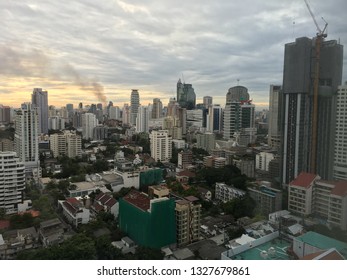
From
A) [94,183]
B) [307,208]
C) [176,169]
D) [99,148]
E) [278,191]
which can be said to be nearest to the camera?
[307,208]

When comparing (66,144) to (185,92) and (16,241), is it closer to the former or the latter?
(185,92)

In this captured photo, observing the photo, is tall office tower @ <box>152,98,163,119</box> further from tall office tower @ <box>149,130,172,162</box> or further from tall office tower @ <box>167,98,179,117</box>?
tall office tower @ <box>149,130,172,162</box>

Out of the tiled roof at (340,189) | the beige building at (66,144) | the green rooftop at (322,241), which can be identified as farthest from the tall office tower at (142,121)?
the green rooftop at (322,241)

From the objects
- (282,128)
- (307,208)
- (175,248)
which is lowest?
(175,248)

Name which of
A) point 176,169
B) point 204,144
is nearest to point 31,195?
point 176,169

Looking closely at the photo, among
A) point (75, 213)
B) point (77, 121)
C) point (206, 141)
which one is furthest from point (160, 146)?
point (75, 213)

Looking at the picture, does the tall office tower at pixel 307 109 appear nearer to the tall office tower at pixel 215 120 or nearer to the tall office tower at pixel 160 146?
the tall office tower at pixel 160 146

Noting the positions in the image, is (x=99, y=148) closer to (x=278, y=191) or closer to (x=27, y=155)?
(x=27, y=155)

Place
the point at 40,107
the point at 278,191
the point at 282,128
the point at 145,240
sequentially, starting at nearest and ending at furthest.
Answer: the point at 145,240 → the point at 278,191 → the point at 282,128 → the point at 40,107
